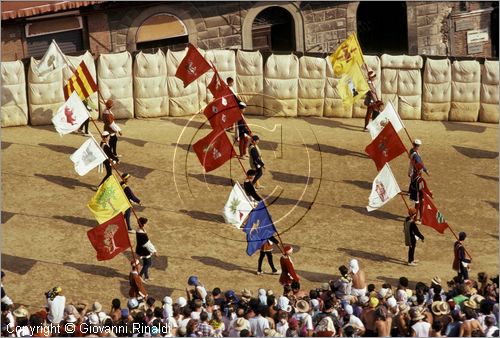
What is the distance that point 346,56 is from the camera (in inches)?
1518

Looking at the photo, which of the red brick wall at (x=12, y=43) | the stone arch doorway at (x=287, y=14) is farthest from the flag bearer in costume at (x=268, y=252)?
the red brick wall at (x=12, y=43)

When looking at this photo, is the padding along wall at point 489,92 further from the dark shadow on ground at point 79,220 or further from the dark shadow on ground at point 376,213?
the dark shadow on ground at point 79,220

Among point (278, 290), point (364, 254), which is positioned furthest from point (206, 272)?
point (364, 254)

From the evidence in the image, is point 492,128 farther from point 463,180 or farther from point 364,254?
point 364,254

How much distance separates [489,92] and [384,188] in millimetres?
9636

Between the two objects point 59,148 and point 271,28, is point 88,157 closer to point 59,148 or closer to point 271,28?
point 59,148

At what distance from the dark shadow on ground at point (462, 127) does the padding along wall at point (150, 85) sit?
8767 mm

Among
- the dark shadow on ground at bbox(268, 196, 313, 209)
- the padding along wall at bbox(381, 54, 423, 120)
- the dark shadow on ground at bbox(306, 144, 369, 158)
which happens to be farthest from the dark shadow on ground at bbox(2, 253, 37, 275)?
the padding along wall at bbox(381, 54, 423, 120)

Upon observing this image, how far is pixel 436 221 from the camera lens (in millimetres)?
32938

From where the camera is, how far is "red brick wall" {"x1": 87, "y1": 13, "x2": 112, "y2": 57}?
147ft

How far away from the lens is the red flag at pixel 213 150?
34250 millimetres

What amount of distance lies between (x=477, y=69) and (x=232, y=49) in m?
7.61

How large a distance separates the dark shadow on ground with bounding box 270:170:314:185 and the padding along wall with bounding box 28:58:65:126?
729 cm

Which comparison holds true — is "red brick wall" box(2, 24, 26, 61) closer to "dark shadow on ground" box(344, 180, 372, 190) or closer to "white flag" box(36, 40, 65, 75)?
"white flag" box(36, 40, 65, 75)
